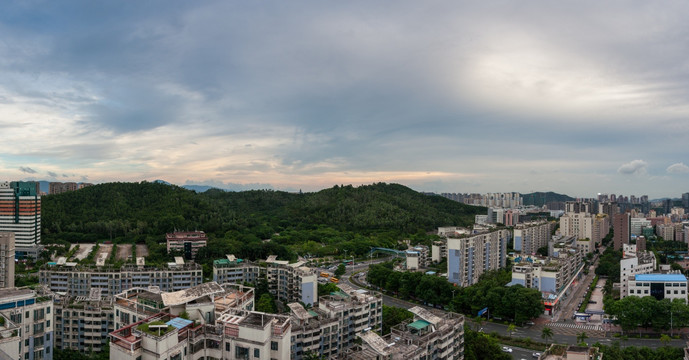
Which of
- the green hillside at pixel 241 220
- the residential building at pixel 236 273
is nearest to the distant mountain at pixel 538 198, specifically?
the green hillside at pixel 241 220

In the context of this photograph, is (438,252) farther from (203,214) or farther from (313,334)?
(203,214)

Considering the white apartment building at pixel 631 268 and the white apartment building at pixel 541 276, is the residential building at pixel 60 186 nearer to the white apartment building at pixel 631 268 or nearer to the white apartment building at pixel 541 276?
the white apartment building at pixel 541 276

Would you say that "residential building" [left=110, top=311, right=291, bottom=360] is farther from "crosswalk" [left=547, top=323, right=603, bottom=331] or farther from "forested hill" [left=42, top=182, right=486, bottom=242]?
"forested hill" [left=42, top=182, right=486, bottom=242]

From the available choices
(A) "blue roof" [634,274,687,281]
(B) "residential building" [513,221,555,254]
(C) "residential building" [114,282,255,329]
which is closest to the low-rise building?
(A) "blue roof" [634,274,687,281]

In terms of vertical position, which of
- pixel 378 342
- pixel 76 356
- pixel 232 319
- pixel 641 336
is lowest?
pixel 641 336

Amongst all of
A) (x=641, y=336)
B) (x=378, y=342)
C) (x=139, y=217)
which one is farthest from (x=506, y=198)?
(x=378, y=342)

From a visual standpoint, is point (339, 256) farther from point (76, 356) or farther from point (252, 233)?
point (76, 356)
